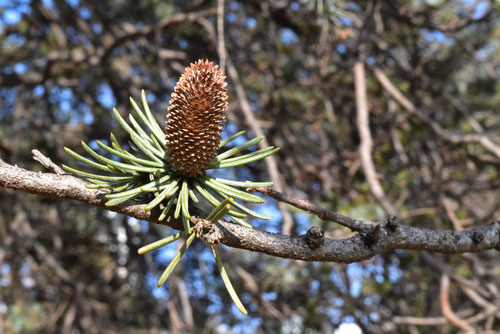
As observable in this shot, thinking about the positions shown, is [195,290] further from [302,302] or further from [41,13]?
[41,13]

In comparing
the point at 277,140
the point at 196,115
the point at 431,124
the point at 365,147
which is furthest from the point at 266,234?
the point at 277,140

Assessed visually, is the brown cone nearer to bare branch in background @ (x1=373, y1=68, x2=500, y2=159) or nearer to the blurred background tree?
the blurred background tree

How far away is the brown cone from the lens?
748mm

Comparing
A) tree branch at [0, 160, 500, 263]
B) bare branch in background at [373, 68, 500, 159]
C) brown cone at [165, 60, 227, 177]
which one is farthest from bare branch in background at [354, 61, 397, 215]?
brown cone at [165, 60, 227, 177]

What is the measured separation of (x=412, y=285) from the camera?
283 centimetres

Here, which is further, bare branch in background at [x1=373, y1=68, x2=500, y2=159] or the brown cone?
bare branch in background at [x1=373, y1=68, x2=500, y2=159]

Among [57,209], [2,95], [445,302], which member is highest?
[2,95]

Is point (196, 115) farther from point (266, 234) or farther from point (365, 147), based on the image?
point (365, 147)

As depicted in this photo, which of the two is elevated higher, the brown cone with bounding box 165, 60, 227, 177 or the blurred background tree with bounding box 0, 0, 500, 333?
the blurred background tree with bounding box 0, 0, 500, 333

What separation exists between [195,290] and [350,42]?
2.11 metres

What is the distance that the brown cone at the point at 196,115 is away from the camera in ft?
2.45

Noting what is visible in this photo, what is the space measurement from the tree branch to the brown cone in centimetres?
11

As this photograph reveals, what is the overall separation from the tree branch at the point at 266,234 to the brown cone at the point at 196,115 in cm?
11

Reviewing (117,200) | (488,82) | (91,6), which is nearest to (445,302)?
(117,200)
